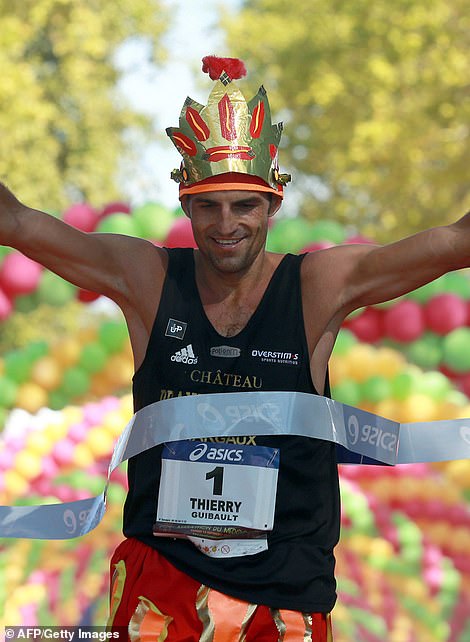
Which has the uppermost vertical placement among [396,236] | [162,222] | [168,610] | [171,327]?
[396,236]

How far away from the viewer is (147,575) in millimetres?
3037

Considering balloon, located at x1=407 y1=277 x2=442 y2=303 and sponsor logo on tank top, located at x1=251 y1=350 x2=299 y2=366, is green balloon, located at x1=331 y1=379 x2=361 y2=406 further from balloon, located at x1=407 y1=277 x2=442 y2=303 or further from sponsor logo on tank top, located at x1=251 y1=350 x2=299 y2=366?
sponsor logo on tank top, located at x1=251 y1=350 x2=299 y2=366

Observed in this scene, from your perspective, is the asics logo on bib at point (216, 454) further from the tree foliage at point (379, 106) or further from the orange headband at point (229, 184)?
the tree foliage at point (379, 106)

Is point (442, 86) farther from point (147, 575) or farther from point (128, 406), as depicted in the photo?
point (147, 575)

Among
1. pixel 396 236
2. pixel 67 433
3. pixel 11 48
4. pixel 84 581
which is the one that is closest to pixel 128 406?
pixel 67 433

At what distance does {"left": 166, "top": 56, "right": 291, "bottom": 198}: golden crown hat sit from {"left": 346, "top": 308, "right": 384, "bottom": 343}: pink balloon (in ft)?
10.5

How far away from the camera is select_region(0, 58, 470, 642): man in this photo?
2967 mm

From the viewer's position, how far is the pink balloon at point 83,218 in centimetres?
634

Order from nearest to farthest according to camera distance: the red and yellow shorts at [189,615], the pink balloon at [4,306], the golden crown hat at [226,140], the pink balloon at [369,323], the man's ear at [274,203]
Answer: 1. the red and yellow shorts at [189,615]
2. the golden crown hat at [226,140]
3. the man's ear at [274,203]
4. the pink balloon at [4,306]
5. the pink balloon at [369,323]

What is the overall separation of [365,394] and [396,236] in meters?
12.2

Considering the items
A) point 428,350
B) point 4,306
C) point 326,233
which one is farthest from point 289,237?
point 4,306

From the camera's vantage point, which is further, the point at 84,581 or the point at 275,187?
the point at 84,581

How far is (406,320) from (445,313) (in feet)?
0.71

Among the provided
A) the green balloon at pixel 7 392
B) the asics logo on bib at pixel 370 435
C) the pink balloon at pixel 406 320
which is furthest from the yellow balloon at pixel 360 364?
the asics logo on bib at pixel 370 435
